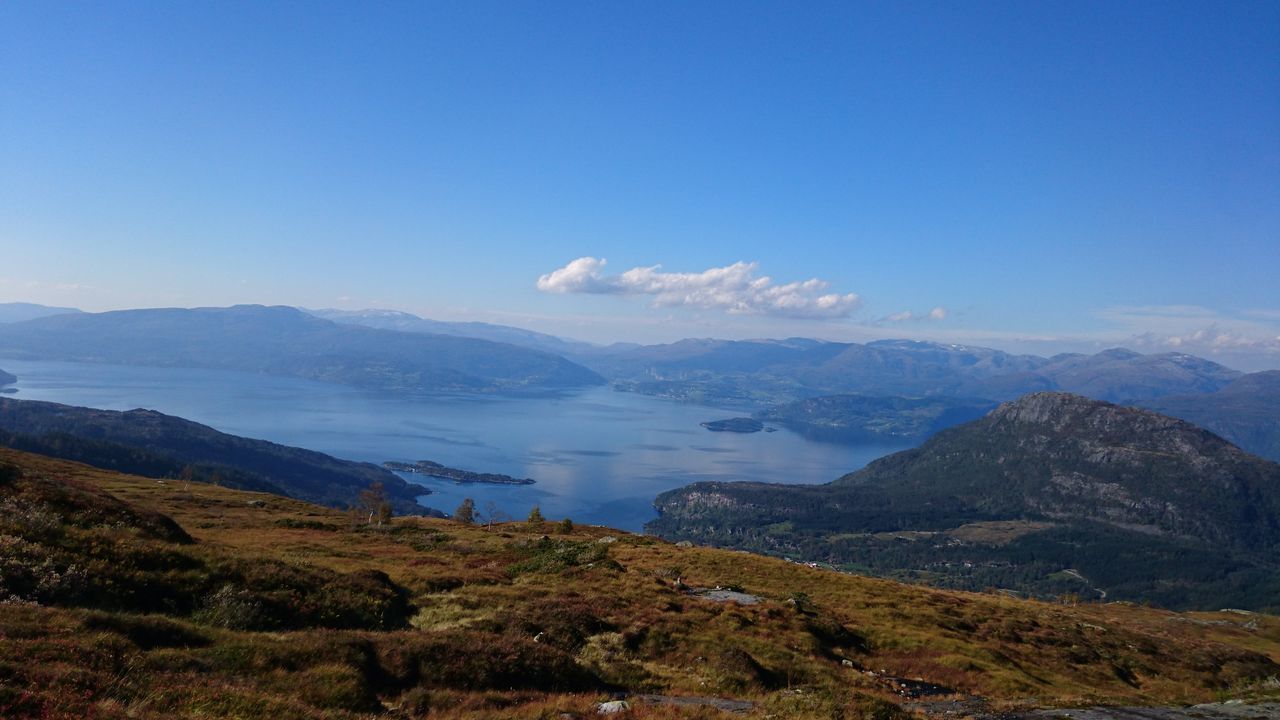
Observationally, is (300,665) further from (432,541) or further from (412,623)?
(432,541)

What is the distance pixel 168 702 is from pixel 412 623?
12.1m

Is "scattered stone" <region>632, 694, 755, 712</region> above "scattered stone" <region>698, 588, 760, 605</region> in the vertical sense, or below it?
above

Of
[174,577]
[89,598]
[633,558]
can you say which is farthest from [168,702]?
[633,558]

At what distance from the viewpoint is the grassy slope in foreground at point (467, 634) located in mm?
12609

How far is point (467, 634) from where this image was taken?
18.8 m

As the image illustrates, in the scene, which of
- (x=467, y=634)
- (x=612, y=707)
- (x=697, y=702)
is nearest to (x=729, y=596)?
(x=697, y=702)

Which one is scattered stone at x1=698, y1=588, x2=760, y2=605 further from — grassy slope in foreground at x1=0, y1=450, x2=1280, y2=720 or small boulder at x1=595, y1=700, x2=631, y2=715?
small boulder at x1=595, y1=700, x2=631, y2=715

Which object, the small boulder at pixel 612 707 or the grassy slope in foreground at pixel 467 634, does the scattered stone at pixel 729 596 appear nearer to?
the grassy slope in foreground at pixel 467 634

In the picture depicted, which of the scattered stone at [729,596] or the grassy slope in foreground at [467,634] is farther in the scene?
the scattered stone at [729,596]

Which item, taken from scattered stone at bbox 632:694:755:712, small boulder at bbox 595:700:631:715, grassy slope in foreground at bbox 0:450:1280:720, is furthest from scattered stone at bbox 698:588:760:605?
small boulder at bbox 595:700:631:715

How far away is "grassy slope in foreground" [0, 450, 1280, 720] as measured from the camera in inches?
496

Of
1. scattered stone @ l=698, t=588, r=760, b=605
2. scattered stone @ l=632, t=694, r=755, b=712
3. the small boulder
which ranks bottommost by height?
scattered stone @ l=698, t=588, r=760, b=605

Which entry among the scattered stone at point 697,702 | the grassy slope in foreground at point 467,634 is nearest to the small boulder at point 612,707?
the grassy slope in foreground at point 467,634

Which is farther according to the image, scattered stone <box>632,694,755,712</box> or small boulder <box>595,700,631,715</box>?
scattered stone <box>632,694,755,712</box>
